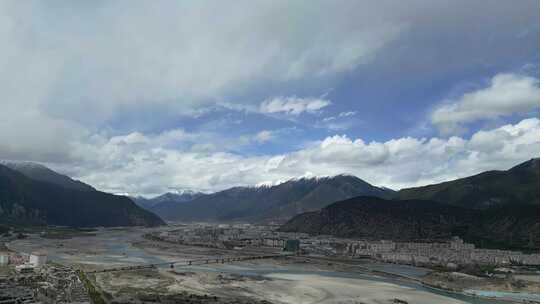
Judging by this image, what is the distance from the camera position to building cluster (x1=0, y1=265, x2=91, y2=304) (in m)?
68.3

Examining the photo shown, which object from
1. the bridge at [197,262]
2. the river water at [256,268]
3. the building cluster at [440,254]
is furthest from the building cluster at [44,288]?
the building cluster at [440,254]

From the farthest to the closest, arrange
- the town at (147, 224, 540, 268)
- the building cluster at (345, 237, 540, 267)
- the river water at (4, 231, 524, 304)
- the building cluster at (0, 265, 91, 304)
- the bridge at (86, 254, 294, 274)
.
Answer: the town at (147, 224, 540, 268) < the building cluster at (345, 237, 540, 267) < the bridge at (86, 254, 294, 274) < the river water at (4, 231, 524, 304) < the building cluster at (0, 265, 91, 304)

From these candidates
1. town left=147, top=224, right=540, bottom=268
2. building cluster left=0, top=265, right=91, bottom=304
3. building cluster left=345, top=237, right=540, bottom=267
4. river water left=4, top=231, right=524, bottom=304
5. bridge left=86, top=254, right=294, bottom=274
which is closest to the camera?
building cluster left=0, top=265, right=91, bottom=304

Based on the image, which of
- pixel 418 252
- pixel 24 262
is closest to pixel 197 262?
pixel 24 262

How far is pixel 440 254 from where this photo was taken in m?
147

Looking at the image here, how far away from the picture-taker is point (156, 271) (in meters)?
106

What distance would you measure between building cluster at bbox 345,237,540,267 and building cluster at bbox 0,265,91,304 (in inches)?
3578

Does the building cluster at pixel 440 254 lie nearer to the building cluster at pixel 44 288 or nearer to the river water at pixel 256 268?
the river water at pixel 256 268

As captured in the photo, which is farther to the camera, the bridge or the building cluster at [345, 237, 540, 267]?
the building cluster at [345, 237, 540, 267]

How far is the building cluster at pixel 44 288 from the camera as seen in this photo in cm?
6831

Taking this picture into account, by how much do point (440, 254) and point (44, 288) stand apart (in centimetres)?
11191

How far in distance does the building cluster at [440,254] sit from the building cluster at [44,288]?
90885 mm

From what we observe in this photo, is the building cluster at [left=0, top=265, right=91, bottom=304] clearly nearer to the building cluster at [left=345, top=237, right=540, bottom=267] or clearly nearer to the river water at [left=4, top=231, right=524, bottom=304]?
the river water at [left=4, top=231, right=524, bottom=304]

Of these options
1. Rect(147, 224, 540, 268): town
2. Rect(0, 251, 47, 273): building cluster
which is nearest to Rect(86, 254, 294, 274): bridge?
Rect(0, 251, 47, 273): building cluster
